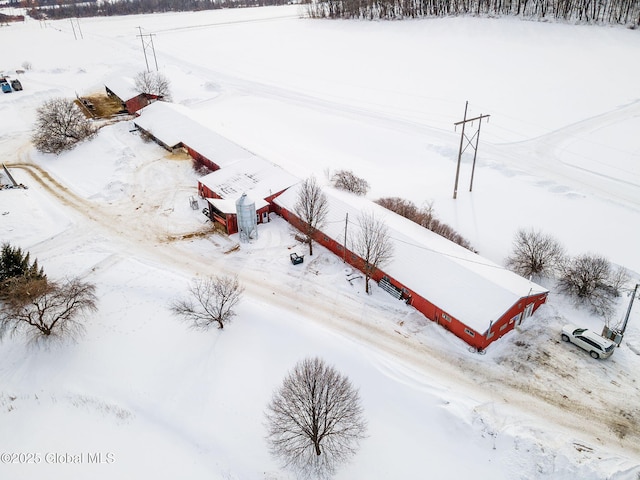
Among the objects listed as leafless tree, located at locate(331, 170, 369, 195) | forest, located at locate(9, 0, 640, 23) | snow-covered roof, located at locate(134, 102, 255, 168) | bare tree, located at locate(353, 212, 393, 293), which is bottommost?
bare tree, located at locate(353, 212, 393, 293)

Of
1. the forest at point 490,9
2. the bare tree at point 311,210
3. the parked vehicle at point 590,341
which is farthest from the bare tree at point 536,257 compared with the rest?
the forest at point 490,9

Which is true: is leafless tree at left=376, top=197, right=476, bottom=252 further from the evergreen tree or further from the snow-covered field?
the evergreen tree

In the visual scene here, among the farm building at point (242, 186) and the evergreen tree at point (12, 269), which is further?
the farm building at point (242, 186)

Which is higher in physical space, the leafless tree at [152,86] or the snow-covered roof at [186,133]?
the leafless tree at [152,86]

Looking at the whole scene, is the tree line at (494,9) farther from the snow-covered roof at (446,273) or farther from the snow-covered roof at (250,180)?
the snow-covered roof at (446,273)

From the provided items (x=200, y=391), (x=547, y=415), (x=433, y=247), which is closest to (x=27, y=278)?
(x=200, y=391)

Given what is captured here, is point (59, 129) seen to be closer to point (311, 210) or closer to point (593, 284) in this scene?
point (311, 210)

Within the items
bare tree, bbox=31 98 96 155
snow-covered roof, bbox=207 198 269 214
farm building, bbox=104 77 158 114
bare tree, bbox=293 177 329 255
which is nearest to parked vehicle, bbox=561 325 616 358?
bare tree, bbox=293 177 329 255
